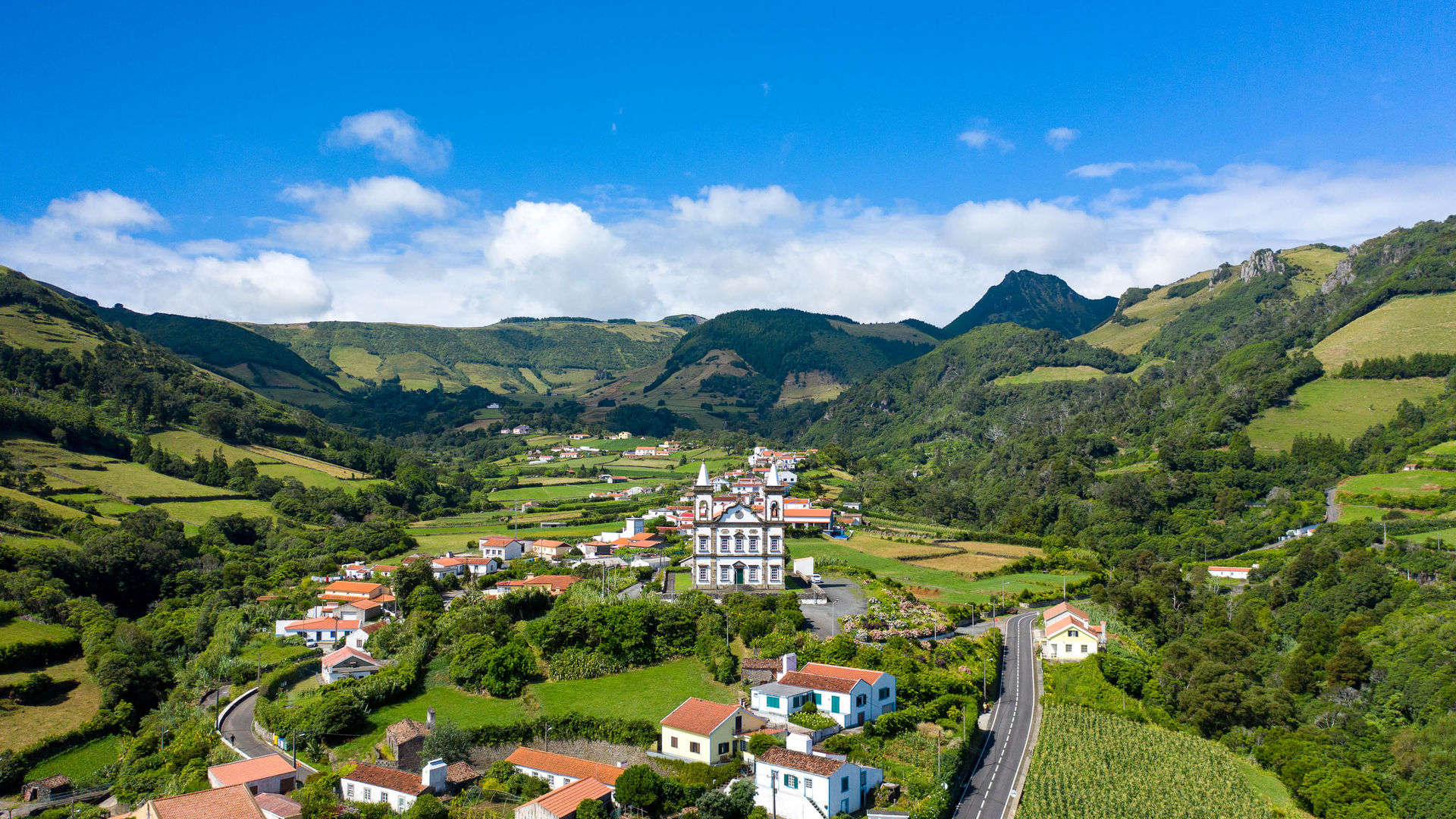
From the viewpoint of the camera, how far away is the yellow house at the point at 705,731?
92.3 feet

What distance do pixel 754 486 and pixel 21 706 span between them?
153 feet

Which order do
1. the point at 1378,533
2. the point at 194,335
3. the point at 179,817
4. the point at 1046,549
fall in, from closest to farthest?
the point at 179,817 → the point at 1378,533 → the point at 1046,549 → the point at 194,335

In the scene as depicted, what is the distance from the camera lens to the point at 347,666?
37.5 m

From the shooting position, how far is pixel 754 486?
73500 mm

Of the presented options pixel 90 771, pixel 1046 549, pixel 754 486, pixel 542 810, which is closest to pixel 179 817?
pixel 542 810

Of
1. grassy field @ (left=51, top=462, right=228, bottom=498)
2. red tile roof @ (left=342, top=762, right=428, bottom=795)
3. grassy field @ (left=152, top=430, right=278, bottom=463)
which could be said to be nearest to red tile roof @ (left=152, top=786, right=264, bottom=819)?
red tile roof @ (left=342, top=762, right=428, bottom=795)

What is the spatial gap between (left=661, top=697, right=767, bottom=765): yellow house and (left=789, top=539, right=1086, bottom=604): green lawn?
71.3 ft

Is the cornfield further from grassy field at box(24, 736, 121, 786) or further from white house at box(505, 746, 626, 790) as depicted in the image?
grassy field at box(24, 736, 121, 786)

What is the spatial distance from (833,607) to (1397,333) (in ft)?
300

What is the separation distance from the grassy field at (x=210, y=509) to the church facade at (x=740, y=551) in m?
44.0

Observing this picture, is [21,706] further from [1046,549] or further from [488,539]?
[1046,549]

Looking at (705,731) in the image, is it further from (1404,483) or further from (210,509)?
(1404,483)

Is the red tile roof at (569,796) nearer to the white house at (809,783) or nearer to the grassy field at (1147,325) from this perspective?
the white house at (809,783)

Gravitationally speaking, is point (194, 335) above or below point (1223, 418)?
above
